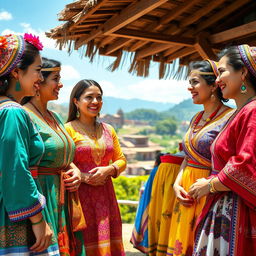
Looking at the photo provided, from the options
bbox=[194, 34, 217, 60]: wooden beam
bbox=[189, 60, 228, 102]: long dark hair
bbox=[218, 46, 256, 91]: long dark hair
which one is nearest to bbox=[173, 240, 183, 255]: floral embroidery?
bbox=[189, 60, 228, 102]: long dark hair

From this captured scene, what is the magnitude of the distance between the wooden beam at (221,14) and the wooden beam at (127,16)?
1.29 m

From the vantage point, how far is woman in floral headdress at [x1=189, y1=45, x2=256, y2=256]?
1923 mm

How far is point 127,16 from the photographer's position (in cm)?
367

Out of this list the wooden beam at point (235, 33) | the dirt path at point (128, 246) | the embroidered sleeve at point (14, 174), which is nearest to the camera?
the embroidered sleeve at point (14, 174)

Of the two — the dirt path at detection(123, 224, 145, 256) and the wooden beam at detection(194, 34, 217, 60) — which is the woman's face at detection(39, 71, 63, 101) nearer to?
the wooden beam at detection(194, 34, 217, 60)

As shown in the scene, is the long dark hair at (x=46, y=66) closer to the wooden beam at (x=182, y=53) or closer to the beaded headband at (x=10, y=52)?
the beaded headband at (x=10, y=52)

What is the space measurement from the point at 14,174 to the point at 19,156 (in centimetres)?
9

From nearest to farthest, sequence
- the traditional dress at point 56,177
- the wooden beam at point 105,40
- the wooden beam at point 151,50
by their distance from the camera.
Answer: the traditional dress at point 56,177 → the wooden beam at point 105,40 → the wooden beam at point 151,50

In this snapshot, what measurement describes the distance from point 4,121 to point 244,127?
4.19ft

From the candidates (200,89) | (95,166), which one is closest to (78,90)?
(95,166)

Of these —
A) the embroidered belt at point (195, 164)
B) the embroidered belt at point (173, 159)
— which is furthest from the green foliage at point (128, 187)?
the embroidered belt at point (195, 164)

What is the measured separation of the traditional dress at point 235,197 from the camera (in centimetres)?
192

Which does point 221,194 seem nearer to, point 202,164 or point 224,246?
point 224,246

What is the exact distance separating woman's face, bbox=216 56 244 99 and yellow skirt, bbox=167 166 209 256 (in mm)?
922
